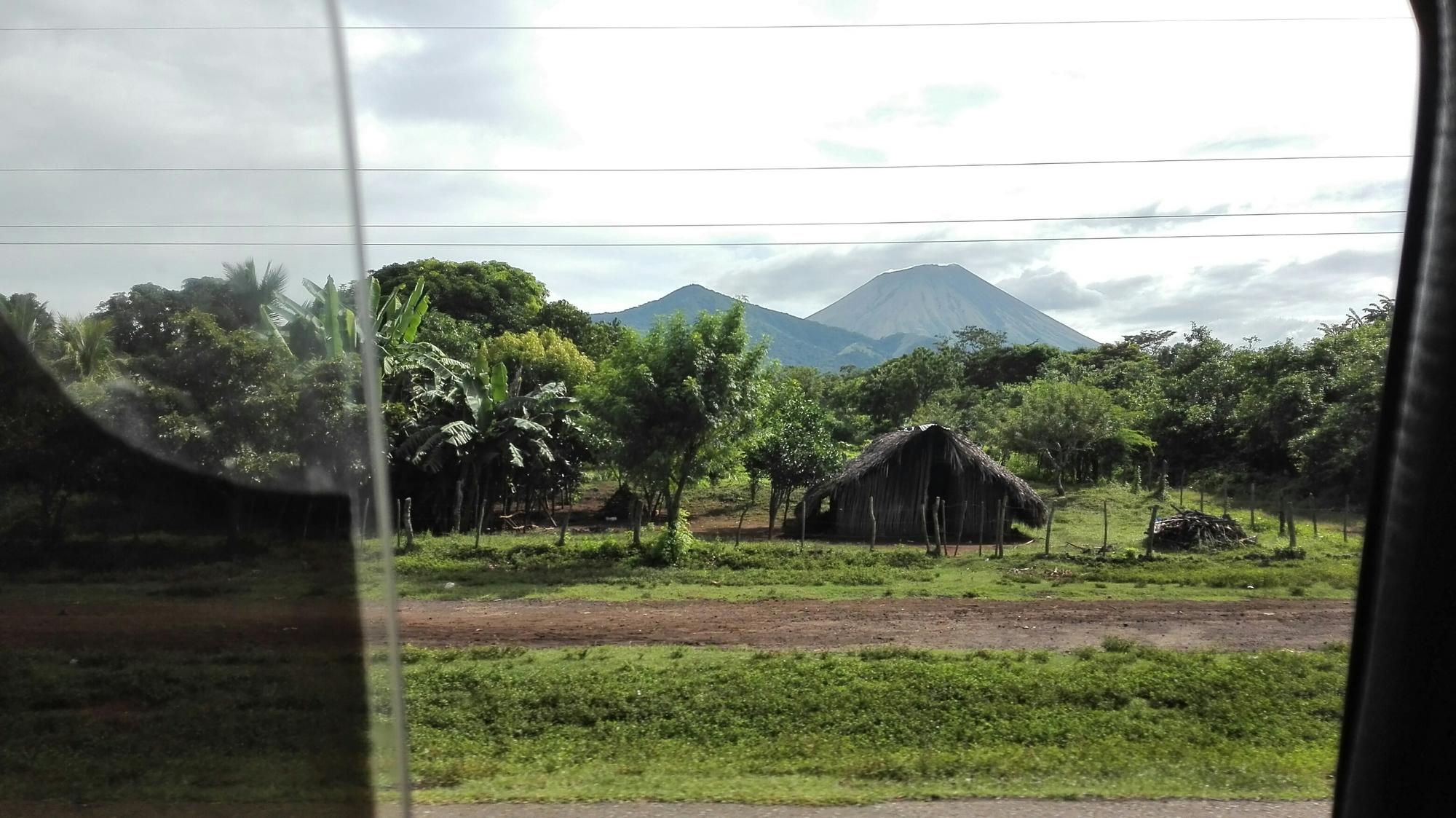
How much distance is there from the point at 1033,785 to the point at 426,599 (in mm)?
9528

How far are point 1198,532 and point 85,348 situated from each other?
19.3 metres

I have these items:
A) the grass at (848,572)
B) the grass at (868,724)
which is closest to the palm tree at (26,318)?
the grass at (868,724)

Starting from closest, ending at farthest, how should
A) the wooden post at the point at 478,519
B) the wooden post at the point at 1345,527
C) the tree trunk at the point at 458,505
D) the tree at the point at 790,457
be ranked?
the wooden post at the point at 1345,527 < the wooden post at the point at 478,519 < the tree trunk at the point at 458,505 < the tree at the point at 790,457

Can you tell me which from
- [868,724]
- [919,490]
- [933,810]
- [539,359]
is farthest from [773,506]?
[933,810]

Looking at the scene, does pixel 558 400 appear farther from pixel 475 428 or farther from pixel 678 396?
pixel 678 396

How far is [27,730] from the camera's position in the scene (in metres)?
2.43

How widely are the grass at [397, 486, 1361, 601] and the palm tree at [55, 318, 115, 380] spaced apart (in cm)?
1102

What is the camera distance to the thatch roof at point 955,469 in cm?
2222

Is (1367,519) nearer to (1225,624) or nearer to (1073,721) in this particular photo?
(1073,721)

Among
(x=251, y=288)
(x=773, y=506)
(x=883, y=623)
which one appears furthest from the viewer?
(x=773, y=506)

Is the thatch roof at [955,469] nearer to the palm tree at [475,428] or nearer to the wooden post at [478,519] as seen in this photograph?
the palm tree at [475,428]

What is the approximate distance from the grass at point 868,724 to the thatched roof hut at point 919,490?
1281 centimetres

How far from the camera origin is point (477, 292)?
37656mm

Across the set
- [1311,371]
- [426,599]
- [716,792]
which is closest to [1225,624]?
[716,792]
